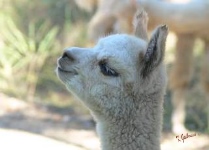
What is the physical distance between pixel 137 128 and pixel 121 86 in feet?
0.53

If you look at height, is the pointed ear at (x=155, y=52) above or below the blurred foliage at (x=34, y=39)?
below

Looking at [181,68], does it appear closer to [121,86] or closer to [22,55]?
[22,55]

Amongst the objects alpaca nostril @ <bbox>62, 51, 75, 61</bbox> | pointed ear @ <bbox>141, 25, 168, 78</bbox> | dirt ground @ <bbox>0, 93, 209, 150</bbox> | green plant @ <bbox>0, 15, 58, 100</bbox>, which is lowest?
pointed ear @ <bbox>141, 25, 168, 78</bbox>

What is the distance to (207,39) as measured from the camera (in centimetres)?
458

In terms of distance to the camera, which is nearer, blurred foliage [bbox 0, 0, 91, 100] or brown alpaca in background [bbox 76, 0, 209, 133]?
brown alpaca in background [bbox 76, 0, 209, 133]

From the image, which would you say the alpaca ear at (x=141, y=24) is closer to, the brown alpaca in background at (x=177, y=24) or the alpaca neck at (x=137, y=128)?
the alpaca neck at (x=137, y=128)

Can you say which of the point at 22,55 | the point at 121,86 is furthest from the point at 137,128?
the point at 22,55

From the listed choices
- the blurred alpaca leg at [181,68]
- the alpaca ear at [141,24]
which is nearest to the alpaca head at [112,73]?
the alpaca ear at [141,24]

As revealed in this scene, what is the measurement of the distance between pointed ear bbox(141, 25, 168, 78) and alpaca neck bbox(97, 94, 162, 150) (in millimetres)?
119

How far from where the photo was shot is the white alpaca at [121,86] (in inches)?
75.2

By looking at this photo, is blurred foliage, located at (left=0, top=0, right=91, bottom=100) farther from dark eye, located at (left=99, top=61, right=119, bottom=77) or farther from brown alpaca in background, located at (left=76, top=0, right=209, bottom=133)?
dark eye, located at (left=99, top=61, right=119, bottom=77)

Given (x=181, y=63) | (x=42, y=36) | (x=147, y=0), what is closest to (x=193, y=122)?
(x=181, y=63)

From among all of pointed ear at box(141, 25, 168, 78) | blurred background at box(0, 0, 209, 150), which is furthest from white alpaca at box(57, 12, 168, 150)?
blurred background at box(0, 0, 209, 150)

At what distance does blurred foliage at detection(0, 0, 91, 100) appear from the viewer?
6.48 m
